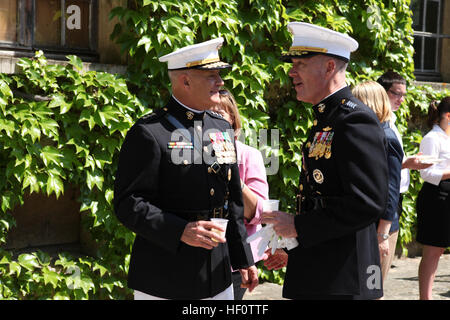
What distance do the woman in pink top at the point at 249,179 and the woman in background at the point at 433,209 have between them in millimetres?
2094

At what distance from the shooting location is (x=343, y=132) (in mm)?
2500

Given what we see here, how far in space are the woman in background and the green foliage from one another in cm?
244

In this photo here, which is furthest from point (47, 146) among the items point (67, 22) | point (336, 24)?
point (336, 24)

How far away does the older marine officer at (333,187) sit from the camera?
2.43 meters

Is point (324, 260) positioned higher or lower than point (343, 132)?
lower

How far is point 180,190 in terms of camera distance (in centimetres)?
276

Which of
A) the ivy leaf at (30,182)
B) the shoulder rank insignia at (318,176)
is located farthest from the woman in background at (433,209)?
the ivy leaf at (30,182)

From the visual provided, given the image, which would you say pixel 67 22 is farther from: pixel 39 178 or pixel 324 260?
pixel 324 260

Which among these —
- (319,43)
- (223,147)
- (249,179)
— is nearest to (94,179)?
(249,179)

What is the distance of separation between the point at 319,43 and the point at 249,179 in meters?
1.20

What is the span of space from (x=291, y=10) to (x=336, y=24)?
51 centimetres

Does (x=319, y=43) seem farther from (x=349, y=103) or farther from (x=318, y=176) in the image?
(x=318, y=176)

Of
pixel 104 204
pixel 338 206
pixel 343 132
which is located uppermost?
pixel 343 132

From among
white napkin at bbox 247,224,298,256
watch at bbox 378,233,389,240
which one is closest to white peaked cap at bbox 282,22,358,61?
white napkin at bbox 247,224,298,256
